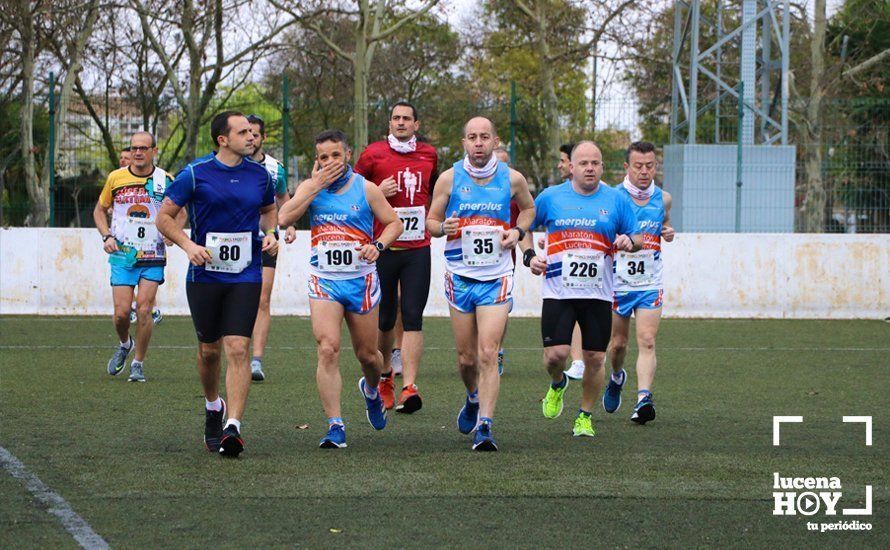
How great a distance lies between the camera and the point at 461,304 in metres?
8.36

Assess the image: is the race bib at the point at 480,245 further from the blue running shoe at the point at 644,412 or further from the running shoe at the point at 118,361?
the running shoe at the point at 118,361

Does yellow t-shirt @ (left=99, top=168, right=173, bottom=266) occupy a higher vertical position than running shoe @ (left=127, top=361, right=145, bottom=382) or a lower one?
higher

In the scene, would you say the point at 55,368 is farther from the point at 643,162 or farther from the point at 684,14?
the point at 684,14

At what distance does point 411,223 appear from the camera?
10.0 m

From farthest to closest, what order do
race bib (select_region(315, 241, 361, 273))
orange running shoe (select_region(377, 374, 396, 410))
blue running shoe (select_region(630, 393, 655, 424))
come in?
orange running shoe (select_region(377, 374, 396, 410)) < blue running shoe (select_region(630, 393, 655, 424)) < race bib (select_region(315, 241, 361, 273))

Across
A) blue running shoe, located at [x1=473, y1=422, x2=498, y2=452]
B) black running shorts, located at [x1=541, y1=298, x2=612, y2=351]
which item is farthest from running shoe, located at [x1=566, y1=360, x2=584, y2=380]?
blue running shoe, located at [x1=473, y1=422, x2=498, y2=452]

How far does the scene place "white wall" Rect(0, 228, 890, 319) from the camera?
19125 mm

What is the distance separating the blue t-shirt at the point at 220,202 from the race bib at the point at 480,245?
126 cm

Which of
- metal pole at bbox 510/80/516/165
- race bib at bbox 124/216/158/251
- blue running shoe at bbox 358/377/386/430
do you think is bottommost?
blue running shoe at bbox 358/377/386/430

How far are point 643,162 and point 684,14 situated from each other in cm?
3077

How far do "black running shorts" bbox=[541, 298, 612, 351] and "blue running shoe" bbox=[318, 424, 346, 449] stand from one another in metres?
1.50

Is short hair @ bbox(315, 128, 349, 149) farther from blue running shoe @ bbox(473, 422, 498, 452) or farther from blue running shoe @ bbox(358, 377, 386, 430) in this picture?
blue running shoe @ bbox(473, 422, 498, 452)

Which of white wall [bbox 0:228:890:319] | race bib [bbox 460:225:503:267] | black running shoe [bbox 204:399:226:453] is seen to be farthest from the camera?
white wall [bbox 0:228:890:319]

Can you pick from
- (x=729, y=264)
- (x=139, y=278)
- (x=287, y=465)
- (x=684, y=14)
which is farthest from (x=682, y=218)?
(x=684, y=14)
